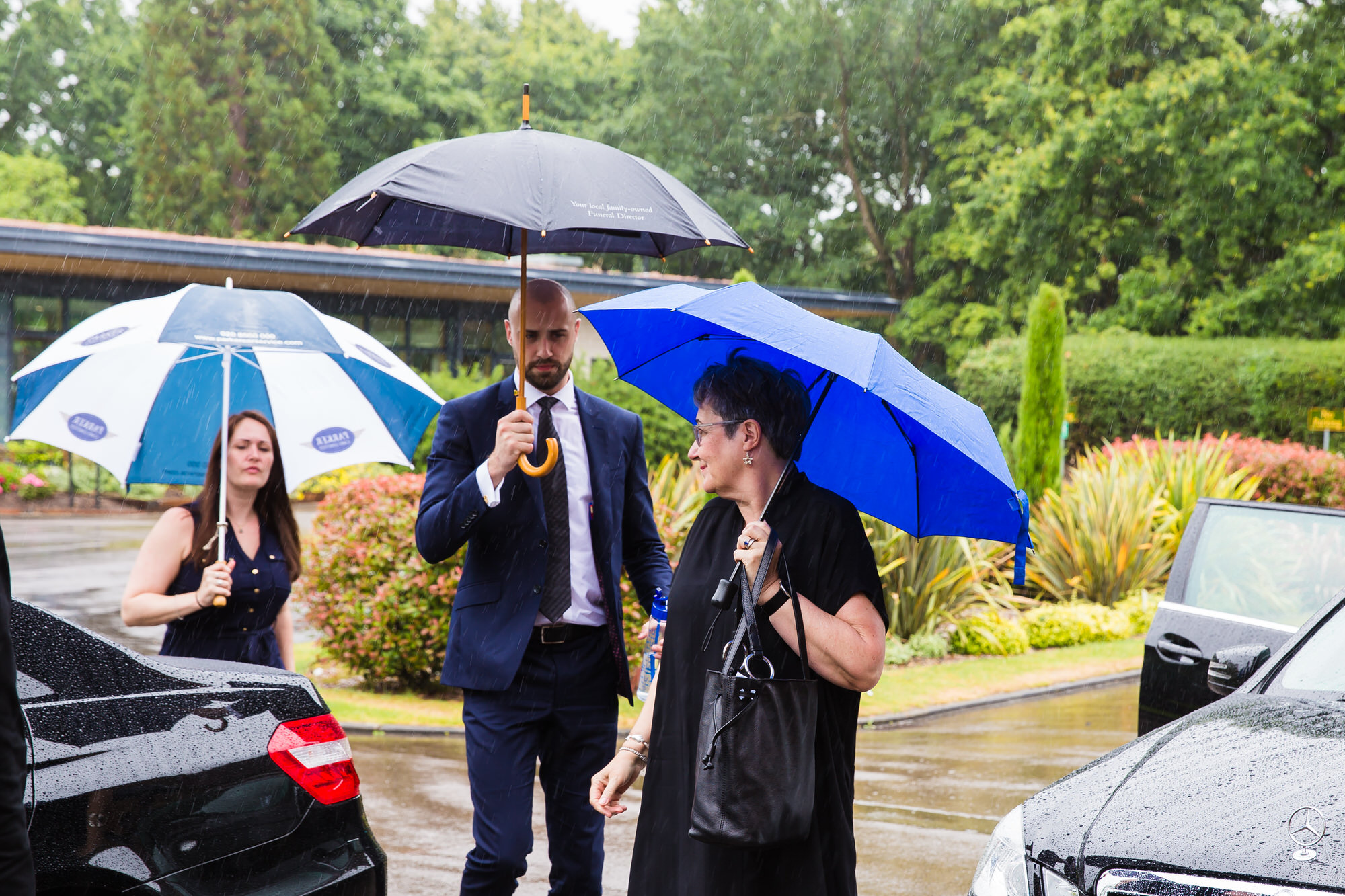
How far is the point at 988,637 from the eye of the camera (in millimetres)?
11289

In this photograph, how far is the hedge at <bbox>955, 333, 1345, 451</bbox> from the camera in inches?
928

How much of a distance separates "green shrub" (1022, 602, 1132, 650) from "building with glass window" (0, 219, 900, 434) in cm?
1100

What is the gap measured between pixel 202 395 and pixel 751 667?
9.91ft

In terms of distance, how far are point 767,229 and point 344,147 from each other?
14.8 m

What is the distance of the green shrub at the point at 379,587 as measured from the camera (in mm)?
8203

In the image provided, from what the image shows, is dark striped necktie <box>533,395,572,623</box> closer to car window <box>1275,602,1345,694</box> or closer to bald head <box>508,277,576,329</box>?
bald head <box>508,277,576,329</box>

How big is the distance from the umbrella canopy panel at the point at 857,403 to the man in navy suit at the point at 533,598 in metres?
0.54

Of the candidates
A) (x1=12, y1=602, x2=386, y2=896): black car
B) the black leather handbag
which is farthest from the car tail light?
the black leather handbag

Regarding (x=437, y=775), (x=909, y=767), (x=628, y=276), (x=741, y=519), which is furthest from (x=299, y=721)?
(x=628, y=276)

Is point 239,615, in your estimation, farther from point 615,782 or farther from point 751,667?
point 751,667

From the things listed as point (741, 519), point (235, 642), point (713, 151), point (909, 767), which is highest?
point (713, 151)

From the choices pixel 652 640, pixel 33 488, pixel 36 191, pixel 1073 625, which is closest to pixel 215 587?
pixel 652 640

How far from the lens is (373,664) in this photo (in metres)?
8.62

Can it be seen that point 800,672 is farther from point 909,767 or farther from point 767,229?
point 767,229
